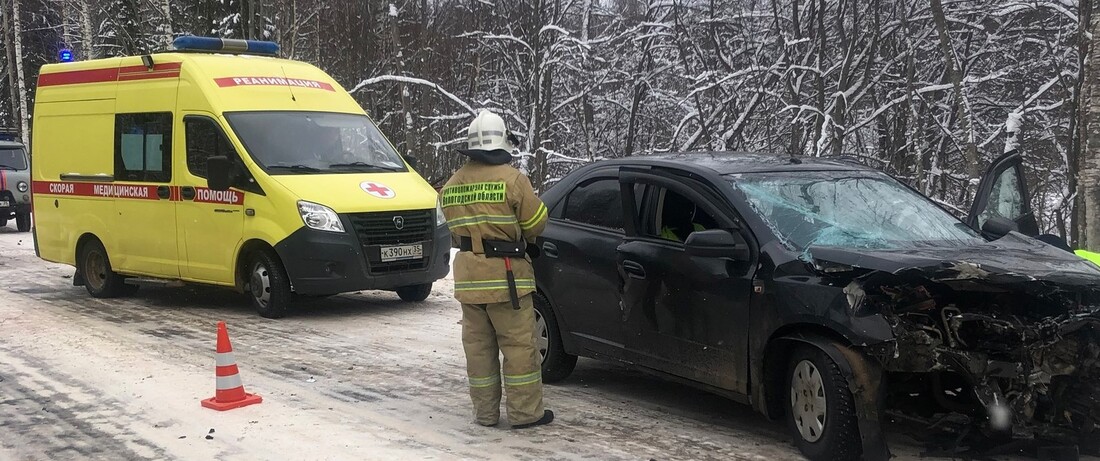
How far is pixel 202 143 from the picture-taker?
9.80m

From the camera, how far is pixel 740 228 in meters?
5.28

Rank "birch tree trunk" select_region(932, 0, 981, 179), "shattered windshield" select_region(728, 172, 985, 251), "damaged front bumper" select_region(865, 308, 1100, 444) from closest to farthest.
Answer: "damaged front bumper" select_region(865, 308, 1100, 444)
"shattered windshield" select_region(728, 172, 985, 251)
"birch tree trunk" select_region(932, 0, 981, 179)

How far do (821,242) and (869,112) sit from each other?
12016 mm

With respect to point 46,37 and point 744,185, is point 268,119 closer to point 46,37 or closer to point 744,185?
point 744,185

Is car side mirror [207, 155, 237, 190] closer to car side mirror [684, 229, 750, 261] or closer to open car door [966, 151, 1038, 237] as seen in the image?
car side mirror [684, 229, 750, 261]

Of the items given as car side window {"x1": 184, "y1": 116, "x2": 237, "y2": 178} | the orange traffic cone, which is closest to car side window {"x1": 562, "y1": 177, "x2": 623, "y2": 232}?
the orange traffic cone

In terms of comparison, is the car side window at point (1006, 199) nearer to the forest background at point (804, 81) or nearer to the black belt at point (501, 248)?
the black belt at point (501, 248)

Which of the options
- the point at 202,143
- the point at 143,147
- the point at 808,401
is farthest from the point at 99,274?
the point at 808,401

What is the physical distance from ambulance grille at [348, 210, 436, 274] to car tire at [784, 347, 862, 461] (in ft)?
17.1

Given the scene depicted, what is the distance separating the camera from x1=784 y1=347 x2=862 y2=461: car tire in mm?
4574

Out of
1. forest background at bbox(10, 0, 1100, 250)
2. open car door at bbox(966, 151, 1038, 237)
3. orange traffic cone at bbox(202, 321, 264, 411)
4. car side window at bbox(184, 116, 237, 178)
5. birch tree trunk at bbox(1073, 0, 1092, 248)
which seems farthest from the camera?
forest background at bbox(10, 0, 1100, 250)

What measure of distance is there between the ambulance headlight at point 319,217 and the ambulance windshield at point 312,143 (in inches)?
21.3

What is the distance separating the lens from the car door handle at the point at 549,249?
6.48 m

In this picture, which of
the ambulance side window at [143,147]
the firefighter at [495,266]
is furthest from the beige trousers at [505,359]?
the ambulance side window at [143,147]
